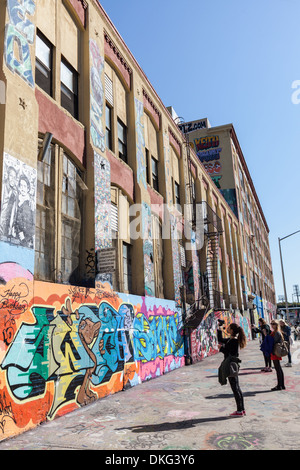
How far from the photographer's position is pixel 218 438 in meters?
5.39

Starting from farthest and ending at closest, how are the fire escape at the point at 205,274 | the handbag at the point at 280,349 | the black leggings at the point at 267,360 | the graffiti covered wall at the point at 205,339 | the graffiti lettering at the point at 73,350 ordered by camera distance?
the fire escape at the point at 205,274, the graffiti covered wall at the point at 205,339, the black leggings at the point at 267,360, the handbag at the point at 280,349, the graffiti lettering at the point at 73,350

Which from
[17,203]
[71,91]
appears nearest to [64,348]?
[17,203]

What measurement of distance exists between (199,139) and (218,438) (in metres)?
38.0

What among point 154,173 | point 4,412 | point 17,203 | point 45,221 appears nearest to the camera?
point 4,412

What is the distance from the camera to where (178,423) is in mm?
6391

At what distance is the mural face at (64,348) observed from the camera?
625 cm

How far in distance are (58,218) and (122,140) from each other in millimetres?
5863

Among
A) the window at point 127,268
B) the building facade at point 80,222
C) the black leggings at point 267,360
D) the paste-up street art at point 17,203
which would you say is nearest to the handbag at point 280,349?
the black leggings at point 267,360

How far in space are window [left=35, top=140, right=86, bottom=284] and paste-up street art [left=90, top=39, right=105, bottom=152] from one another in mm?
1444

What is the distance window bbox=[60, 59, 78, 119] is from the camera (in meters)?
10.2

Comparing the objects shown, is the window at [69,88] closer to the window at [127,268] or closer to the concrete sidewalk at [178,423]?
the window at [127,268]

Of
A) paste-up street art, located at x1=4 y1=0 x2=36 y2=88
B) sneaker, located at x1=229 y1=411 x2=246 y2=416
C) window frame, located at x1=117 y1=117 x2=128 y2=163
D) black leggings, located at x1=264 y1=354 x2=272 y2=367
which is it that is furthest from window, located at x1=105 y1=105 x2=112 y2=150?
black leggings, located at x1=264 y1=354 x2=272 y2=367

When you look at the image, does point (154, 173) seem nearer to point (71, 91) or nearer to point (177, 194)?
point (177, 194)

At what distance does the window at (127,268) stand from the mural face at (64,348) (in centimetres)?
75
